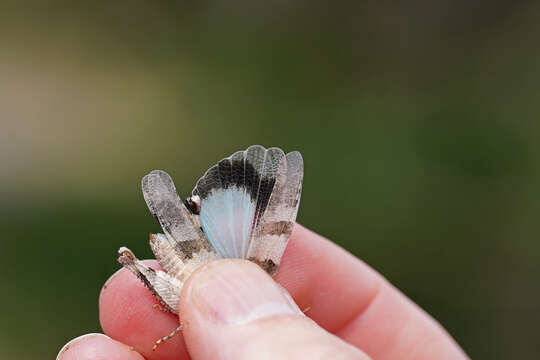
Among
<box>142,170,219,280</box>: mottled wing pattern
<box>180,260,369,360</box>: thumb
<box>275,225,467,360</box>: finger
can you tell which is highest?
<box>142,170,219,280</box>: mottled wing pattern

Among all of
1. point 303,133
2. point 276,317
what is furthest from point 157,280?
point 303,133

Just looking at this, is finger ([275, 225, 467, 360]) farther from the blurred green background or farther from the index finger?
the blurred green background

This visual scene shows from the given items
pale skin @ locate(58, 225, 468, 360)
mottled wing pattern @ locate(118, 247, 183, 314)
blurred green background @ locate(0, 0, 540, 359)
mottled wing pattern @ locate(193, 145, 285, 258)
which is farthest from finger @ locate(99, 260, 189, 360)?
blurred green background @ locate(0, 0, 540, 359)

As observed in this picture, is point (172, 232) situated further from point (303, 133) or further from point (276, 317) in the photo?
point (303, 133)

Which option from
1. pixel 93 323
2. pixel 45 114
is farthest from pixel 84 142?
pixel 93 323

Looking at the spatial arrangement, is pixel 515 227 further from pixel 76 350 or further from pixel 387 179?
pixel 76 350

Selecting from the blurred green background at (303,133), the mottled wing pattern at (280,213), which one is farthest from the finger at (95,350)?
the blurred green background at (303,133)
